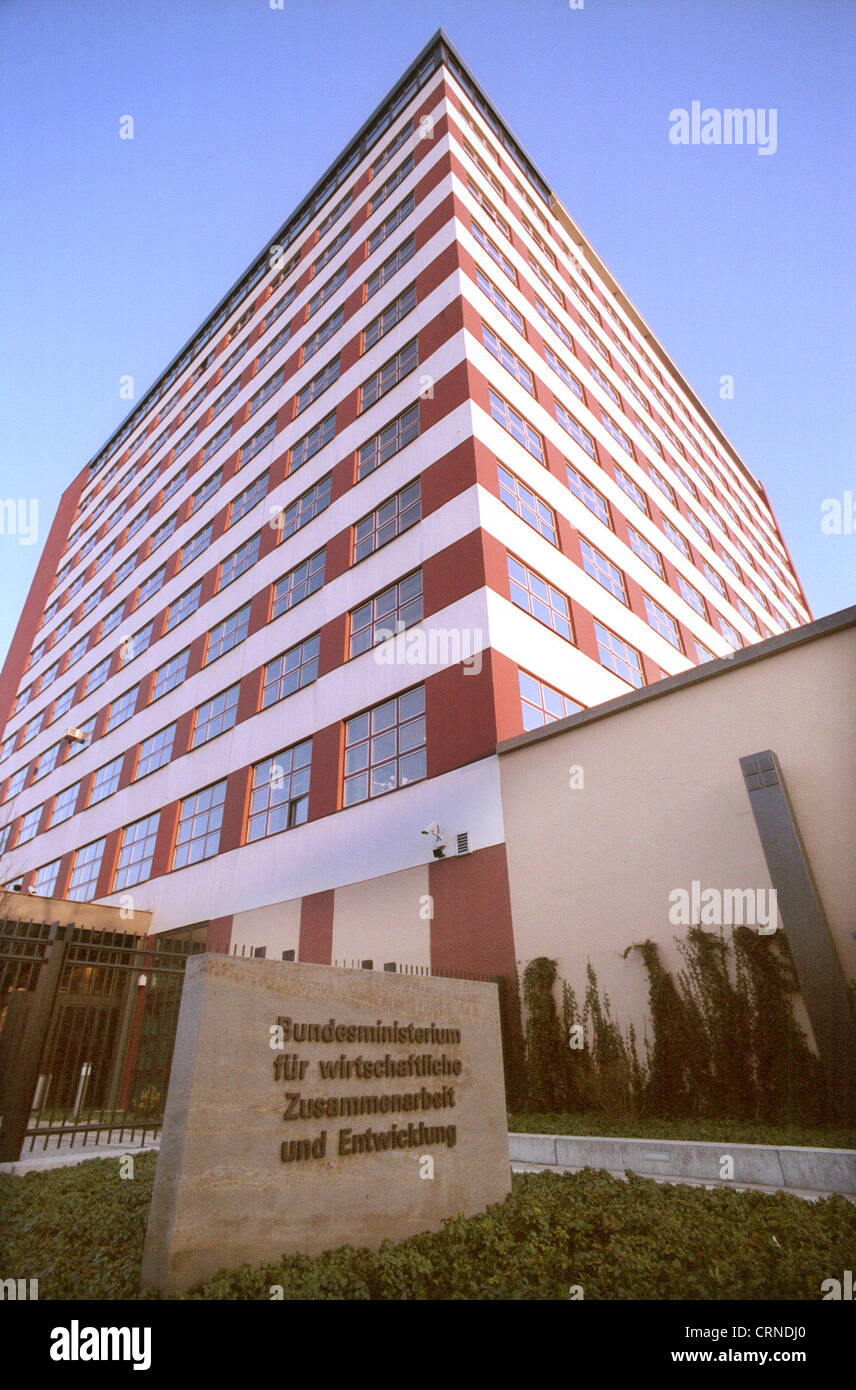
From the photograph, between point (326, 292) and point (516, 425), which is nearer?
point (516, 425)

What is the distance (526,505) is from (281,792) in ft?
35.5

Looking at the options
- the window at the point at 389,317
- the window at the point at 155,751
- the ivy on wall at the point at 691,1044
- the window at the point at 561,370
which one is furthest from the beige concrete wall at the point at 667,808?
the window at the point at 389,317

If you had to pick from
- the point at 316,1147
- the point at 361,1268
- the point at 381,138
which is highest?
the point at 381,138

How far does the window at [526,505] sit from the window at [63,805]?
23822 mm

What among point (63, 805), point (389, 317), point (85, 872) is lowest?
point (85, 872)

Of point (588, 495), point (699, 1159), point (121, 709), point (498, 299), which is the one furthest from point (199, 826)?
point (498, 299)

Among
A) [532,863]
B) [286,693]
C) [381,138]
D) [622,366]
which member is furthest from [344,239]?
[532,863]

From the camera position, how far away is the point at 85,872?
26.9 metres

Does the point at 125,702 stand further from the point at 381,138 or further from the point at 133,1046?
the point at 381,138

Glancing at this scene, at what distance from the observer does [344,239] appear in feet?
94.5

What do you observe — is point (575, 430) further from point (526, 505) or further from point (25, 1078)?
point (25, 1078)

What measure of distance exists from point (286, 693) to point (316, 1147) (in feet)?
52.2

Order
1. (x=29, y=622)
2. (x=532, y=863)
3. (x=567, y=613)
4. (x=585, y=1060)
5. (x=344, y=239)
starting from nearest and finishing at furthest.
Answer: (x=585, y=1060) → (x=532, y=863) → (x=567, y=613) → (x=344, y=239) → (x=29, y=622)

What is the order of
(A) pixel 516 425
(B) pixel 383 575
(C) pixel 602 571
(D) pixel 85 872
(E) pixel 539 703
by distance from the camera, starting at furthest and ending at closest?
(D) pixel 85 872 < (C) pixel 602 571 < (A) pixel 516 425 < (B) pixel 383 575 < (E) pixel 539 703
